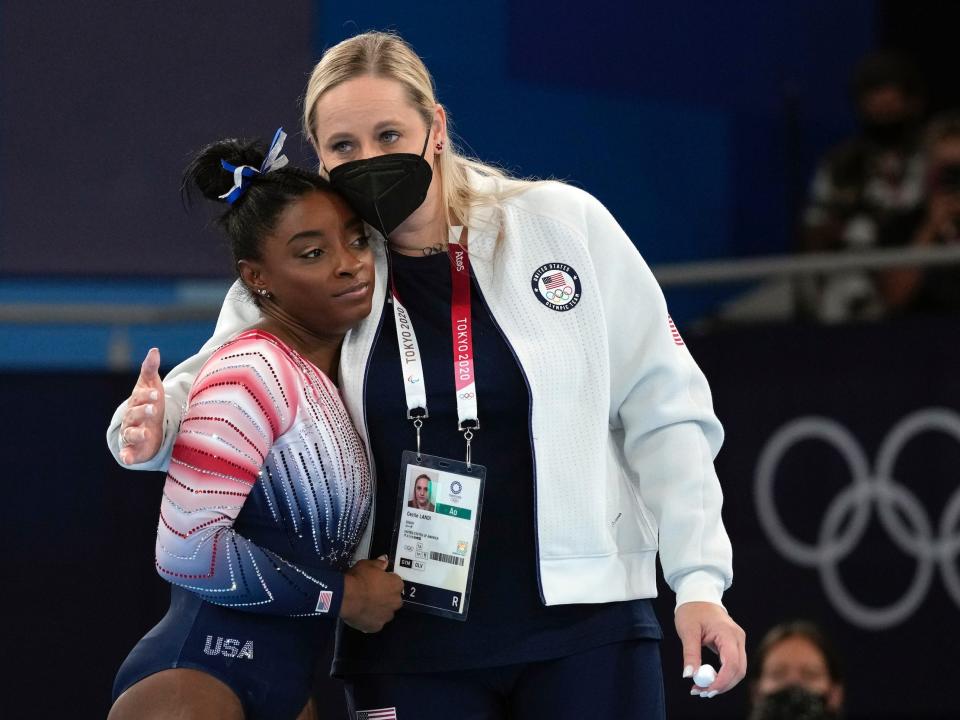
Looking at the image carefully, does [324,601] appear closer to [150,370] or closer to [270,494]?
[270,494]

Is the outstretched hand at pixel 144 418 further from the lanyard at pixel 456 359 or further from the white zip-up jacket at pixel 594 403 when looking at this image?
the lanyard at pixel 456 359

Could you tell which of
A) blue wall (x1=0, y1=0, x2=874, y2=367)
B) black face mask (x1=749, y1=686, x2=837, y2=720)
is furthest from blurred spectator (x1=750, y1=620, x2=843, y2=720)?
blue wall (x1=0, y1=0, x2=874, y2=367)

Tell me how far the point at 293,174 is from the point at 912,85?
3955 millimetres

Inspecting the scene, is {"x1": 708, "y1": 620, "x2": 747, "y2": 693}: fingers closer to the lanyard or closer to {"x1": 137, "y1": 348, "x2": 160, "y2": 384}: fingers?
the lanyard

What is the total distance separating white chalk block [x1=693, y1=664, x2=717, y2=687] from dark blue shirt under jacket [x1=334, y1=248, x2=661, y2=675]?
157 mm

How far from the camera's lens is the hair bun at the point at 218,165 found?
2.59 meters

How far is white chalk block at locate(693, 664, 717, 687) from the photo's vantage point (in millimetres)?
2268

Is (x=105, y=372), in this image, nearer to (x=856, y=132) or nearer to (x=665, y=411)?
(x=665, y=411)

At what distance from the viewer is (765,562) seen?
473cm

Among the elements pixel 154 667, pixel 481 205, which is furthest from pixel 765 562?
pixel 154 667

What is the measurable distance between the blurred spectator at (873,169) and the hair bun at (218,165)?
348 centimetres

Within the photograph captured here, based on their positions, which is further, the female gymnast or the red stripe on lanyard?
the red stripe on lanyard

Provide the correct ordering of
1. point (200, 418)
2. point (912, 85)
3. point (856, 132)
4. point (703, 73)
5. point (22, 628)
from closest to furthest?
point (200, 418) → point (22, 628) → point (912, 85) → point (703, 73) → point (856, 132)

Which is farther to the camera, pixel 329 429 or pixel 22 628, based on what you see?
pixel 22 628
